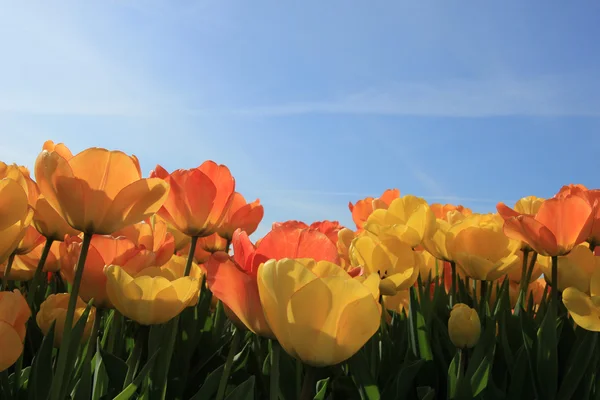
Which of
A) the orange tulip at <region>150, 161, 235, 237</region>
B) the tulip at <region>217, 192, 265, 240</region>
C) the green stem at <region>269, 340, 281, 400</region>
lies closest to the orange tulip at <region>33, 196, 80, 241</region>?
the orange tulip at <region>150, 161, 235, 237</region>

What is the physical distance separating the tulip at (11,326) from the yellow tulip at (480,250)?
4.89 feet

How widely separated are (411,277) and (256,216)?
2.31 feet

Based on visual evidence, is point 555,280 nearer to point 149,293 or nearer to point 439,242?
point 439,242

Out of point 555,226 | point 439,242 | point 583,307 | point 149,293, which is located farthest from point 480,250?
point 149,293

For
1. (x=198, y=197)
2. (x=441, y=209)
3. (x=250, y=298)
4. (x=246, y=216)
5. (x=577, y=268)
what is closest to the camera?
(x=250, y=298)

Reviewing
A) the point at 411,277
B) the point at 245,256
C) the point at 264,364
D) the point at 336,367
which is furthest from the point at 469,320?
the point at 245,256

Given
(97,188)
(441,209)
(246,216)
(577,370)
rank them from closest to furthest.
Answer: (97,188) < (577,370) < (246,216) < (441,209)

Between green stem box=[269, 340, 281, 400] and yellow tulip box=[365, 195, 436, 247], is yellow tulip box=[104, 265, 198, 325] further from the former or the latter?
yellow tulip box=[365, 195, 436, 247]

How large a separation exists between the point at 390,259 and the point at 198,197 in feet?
2.16

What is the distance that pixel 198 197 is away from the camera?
5.35 feet

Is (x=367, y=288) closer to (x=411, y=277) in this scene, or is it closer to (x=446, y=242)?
(x=411, y=277)

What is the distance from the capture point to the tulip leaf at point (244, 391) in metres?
1.12

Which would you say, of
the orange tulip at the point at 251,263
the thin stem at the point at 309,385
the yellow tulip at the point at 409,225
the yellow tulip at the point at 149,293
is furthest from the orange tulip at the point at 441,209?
the thin stem at the point at 309,385

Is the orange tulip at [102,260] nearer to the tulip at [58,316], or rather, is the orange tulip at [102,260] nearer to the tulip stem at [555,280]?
the tulip at [58,316]
